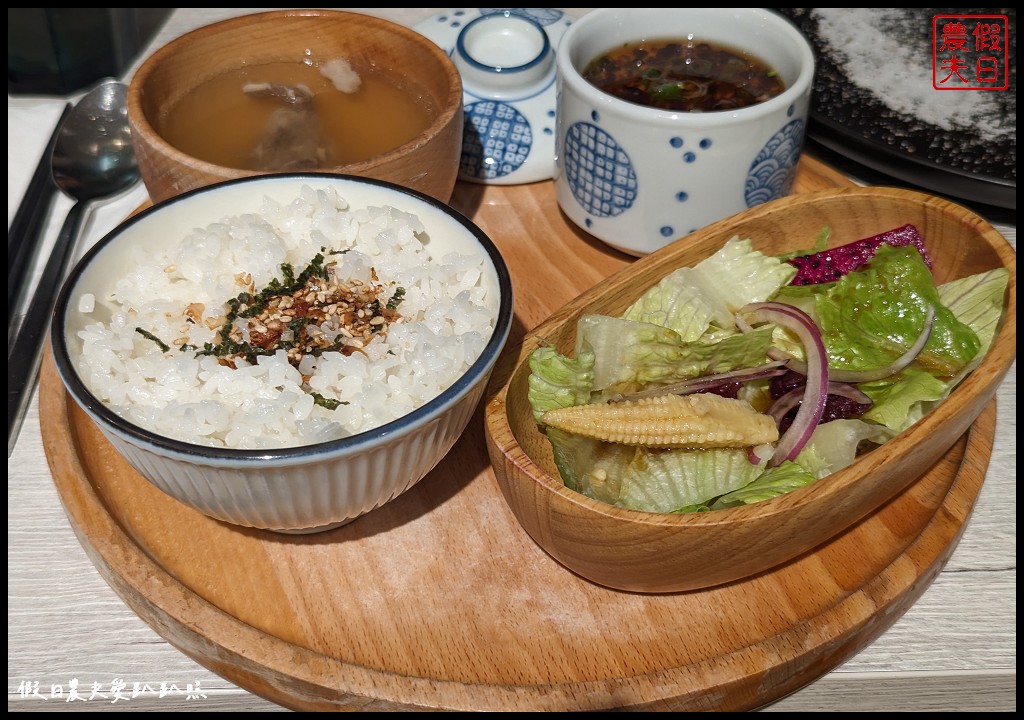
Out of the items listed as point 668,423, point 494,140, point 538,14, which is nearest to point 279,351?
point 668,423

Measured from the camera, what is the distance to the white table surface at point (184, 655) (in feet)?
4.39

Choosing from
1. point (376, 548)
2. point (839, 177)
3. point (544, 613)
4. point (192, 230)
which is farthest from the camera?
point (839, 177)

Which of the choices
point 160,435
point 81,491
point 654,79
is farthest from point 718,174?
point 81,491

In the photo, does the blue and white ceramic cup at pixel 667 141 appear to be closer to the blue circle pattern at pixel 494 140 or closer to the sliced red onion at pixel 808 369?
the blue circle pattern at pixel 494 140

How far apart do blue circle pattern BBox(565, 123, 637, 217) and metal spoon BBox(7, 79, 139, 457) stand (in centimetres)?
108

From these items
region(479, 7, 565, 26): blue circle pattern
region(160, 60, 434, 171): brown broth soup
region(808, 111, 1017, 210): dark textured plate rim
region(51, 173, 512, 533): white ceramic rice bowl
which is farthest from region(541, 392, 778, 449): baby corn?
region(479, 7, 565, 26): blue circle pattern

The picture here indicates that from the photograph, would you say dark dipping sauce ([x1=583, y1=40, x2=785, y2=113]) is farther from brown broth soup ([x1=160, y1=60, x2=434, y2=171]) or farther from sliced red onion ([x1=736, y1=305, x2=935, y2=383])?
sliced red onion ([x1=736, y1=305, x2=935, y2=383])

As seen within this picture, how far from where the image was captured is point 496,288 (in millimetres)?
1402

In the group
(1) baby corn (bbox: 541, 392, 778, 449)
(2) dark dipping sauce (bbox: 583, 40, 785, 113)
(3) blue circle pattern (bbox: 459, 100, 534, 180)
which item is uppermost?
(2) dark dipping sauce (bbox: 583, 40, 785, 113)

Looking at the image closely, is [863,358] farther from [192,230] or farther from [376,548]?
[192,230]

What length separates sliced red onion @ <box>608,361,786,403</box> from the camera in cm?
140

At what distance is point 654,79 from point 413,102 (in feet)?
1.69

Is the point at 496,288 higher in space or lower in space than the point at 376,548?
higher

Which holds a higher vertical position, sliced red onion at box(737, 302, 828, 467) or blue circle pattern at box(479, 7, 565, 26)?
blue circle pattern at box(479, 7, 565, 26)
